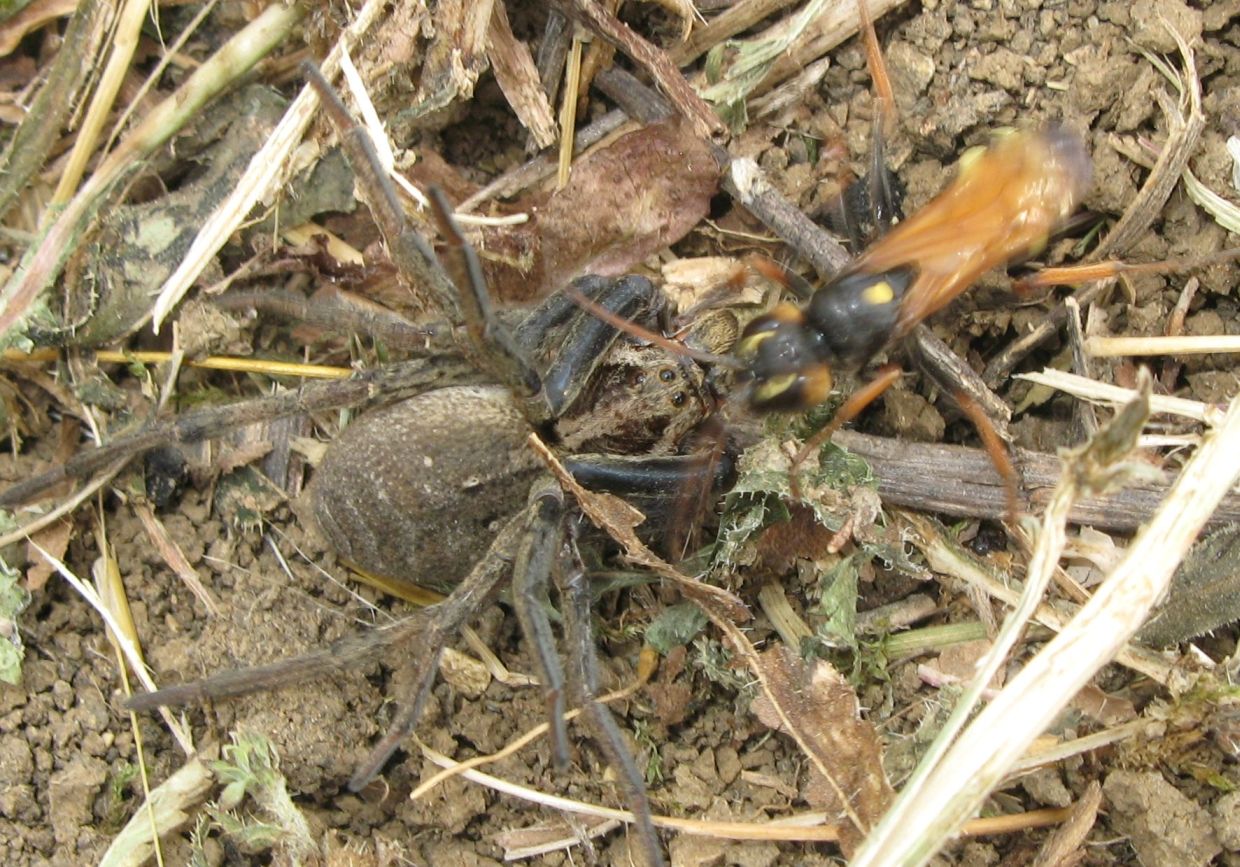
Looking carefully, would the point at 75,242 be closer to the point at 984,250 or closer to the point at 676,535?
the point at 676,535

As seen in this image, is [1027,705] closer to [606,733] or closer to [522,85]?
[606,733]

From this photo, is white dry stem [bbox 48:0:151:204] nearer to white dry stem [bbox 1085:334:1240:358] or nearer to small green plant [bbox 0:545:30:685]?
small green plant [bbox 0:545:30:685]

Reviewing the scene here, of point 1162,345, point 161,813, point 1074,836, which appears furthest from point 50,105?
point 1074,836

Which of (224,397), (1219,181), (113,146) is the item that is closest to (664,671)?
(224,397)

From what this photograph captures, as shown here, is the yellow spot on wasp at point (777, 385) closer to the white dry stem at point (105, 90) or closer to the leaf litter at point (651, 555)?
the leaf litter at point (651, 555)

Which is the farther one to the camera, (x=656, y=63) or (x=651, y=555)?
(x=656, y=63)

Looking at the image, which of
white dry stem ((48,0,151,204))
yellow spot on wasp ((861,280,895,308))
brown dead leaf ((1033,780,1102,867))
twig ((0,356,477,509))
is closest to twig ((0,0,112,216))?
white dry stem ((48,0,151,204))

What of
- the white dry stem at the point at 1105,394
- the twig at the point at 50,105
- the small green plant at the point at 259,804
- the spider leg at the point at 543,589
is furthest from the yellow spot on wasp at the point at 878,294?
the twig at the point at 50,105
